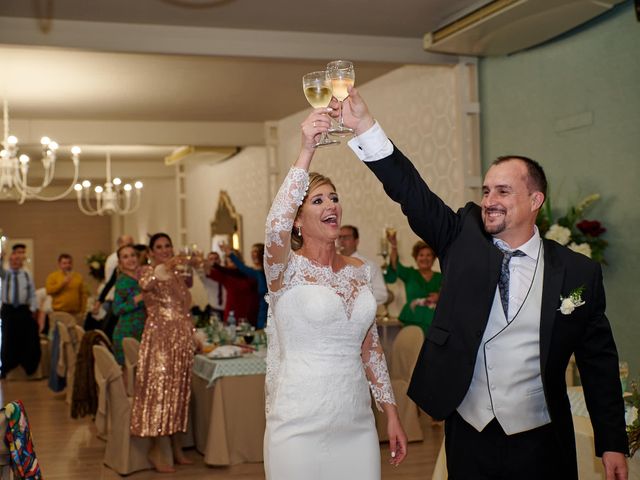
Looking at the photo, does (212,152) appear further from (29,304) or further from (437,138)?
(437,138)

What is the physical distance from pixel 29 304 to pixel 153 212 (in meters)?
8.13

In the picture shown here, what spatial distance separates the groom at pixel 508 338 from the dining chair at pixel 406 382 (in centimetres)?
363

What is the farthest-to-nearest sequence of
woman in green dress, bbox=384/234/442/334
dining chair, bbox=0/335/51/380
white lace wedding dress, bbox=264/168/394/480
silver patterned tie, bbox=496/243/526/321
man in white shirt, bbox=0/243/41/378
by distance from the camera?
1. dining chair, bbox=0/335/51/380
2. man in white shirt, bbox=0/243/41/378
3. woman in green dress, bbox=384/234/442/334
4. white lace wedding dress, bbox=264/168/394/480
5. silver patterned tie, bbox=496/243/526/321

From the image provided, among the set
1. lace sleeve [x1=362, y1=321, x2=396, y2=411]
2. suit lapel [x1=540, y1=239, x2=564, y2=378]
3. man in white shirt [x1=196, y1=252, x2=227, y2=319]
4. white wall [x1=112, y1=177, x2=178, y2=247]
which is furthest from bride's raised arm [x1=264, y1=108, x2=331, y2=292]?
white wall [x1=112, y1=177, x2=178, y2=247]

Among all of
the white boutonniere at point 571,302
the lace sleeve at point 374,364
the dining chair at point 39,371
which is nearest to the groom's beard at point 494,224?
the white boutonniere at point 571,302

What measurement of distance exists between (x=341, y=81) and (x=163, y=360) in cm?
366

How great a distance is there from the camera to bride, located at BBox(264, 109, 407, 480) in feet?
8.96

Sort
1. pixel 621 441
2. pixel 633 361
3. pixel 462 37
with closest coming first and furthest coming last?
pixel 621 441 → pixel 633 361 → pixel 462 37

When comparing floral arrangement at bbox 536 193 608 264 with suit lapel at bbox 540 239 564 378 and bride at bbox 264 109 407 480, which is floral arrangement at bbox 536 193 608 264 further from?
suit lapel at bbox 540 239 564 378

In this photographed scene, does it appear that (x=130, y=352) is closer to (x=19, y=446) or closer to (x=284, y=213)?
(x=19, y=446)

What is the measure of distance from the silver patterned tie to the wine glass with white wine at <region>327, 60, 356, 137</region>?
0.62m

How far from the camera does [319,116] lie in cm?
232

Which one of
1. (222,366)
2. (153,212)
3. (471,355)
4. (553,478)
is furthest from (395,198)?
(153,212)

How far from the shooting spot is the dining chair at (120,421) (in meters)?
5.64
